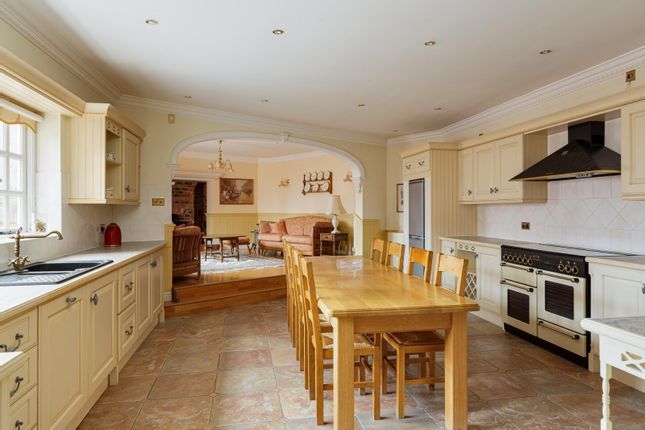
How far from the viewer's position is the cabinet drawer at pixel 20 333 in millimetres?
1515

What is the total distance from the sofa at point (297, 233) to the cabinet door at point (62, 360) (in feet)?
18.6

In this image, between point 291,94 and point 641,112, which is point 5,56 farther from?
point 641,112

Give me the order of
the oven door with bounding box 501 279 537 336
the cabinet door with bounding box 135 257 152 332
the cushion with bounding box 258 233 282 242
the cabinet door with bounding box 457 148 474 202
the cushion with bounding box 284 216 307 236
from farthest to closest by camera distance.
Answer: the cushion with bounding box 284 216 307 236
the cushion with bounding box 258 233 282 242
the cabinet door with bounding box 457 148 474 202
the oven door with bounding box 501 279 537 336
the cabinet door with bounding box 135 257 152 332

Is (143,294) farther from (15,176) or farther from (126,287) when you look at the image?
(15,176)

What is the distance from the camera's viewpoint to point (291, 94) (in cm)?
445

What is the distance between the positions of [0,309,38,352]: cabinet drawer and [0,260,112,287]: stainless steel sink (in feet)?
1.10

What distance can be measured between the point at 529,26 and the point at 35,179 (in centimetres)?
405

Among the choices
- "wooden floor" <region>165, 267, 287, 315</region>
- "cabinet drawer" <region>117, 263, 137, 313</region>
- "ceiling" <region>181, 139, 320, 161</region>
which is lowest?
"wooden floor" <region>165, 267, 287, 315</region>

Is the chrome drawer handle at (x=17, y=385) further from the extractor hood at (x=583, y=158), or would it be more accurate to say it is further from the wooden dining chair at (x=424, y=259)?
the extractor hood at (x=583, y=158)

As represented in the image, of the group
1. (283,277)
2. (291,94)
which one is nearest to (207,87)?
(291,94)

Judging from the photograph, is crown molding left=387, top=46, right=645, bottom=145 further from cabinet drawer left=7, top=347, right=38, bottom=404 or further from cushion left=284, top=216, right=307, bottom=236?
cabinet drawer left=7, top=347, right=38, bottom=404

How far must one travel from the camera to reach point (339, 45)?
316 centimetres

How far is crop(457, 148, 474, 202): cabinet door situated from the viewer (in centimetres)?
494

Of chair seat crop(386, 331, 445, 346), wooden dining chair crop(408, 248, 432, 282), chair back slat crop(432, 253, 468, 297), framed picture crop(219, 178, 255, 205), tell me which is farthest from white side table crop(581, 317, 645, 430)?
framed picture crop(219, 178, 255, 205)
